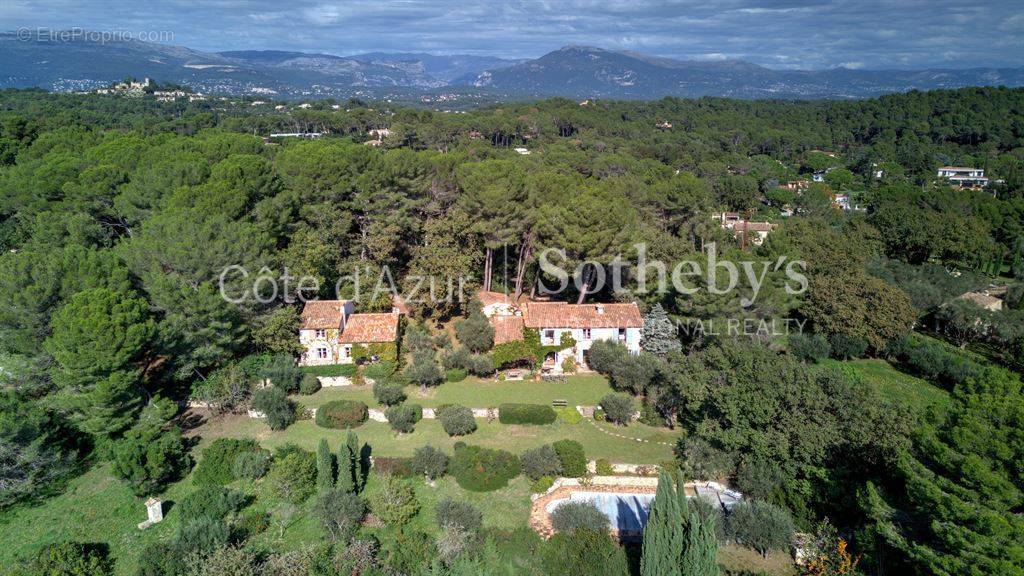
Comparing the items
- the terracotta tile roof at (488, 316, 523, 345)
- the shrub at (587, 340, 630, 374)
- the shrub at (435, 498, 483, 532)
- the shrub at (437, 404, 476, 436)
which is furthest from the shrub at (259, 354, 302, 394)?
the shrub at (587, 340, 630, 374)

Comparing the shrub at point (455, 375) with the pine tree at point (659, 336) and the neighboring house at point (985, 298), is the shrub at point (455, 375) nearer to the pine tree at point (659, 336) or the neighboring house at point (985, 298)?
the pine tree at point (659, 336)

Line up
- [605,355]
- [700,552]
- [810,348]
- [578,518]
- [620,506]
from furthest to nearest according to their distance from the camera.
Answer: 1. [810,348]
2. [605,355]
3. [620,506]
4. [578,518]
5. [700,552]

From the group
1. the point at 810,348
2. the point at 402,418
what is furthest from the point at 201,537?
the point at 810,348

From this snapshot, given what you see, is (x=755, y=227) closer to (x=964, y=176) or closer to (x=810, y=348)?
(x=810, y=348)

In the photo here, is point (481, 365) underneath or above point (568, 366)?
above

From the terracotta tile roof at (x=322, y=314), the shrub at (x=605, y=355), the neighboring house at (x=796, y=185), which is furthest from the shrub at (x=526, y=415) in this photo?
the neighboring house at (x=796, y=185)

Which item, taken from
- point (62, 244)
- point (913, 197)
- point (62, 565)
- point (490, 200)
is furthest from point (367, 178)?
point (913, 197)
